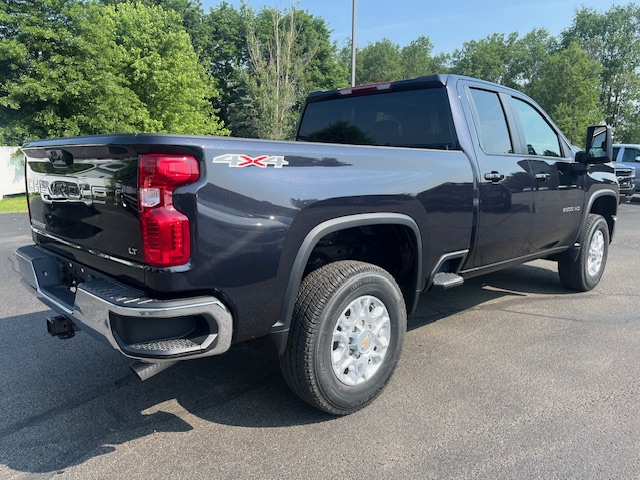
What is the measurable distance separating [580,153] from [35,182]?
468 centimetres

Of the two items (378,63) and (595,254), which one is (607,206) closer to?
(595,254)

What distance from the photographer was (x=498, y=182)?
375 cm

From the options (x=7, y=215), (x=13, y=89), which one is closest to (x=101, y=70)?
(x=13, y=89)

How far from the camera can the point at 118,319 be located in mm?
2137

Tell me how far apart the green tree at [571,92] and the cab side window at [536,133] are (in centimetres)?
3423

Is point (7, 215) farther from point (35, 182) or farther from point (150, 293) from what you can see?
A: point (150, 293)

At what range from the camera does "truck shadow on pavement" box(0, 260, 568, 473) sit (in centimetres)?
256

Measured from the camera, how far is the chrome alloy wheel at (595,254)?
5422 millimetres

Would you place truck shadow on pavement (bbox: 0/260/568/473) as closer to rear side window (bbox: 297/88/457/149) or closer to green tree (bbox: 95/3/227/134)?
rear side window (bbox: 297/88/457/149)

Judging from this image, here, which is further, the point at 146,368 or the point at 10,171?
the point at 10,171

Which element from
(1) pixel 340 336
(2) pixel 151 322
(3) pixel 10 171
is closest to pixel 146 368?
(2) pixel 151 322

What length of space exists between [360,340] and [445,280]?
0.94 m

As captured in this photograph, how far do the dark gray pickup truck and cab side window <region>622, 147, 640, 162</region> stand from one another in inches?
607

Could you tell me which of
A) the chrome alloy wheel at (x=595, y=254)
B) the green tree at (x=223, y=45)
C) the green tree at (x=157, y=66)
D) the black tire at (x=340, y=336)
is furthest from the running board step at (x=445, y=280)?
the green tree at (x=223, y=45)
